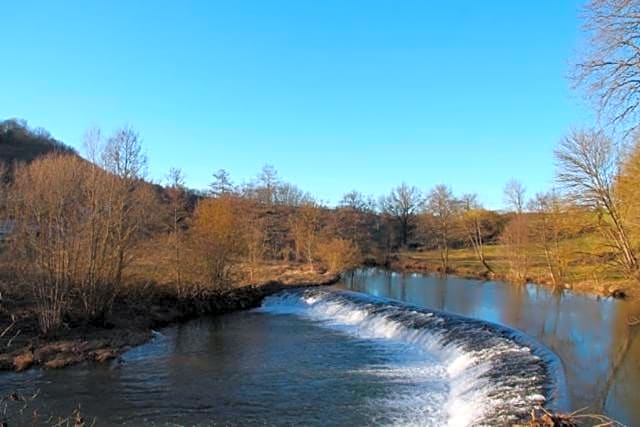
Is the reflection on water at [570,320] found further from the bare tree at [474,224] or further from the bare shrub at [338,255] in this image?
the bare tree at [474,224]

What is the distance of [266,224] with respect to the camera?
41906 millimetres

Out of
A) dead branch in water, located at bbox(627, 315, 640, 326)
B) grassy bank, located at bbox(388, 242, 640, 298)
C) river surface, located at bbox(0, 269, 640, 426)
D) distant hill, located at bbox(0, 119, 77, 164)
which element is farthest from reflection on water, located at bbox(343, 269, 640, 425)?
distant hill, located at bbox(0, 119, 77, 164)

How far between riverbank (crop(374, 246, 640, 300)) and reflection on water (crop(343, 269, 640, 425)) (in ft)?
4.93

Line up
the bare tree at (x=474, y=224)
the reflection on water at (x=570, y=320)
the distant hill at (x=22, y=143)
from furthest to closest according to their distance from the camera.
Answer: the distant hill at (x=22, y=143), the bare tree at (x=474, y=224), the reflection on water at (x=570, y=320)

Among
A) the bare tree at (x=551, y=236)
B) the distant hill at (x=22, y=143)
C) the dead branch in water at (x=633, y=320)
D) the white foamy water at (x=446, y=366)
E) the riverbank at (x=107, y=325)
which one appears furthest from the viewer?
the distant hill at (x=22, y=143)

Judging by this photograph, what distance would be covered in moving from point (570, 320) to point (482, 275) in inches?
648

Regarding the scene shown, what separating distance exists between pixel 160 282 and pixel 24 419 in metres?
12.0

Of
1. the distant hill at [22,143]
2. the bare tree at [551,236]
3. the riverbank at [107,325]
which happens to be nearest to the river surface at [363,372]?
the riverbank at [107,325]

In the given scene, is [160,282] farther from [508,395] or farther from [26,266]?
[508,395]

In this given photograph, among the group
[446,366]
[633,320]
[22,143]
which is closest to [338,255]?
[633,320]

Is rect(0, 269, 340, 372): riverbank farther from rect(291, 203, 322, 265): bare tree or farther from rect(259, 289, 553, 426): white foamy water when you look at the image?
rect(291, 203, 322, 265): bare tree

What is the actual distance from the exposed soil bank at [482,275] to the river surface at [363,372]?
18.1ft

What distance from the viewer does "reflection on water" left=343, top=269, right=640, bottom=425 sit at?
973 centimetres

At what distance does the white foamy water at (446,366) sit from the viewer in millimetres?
9047
